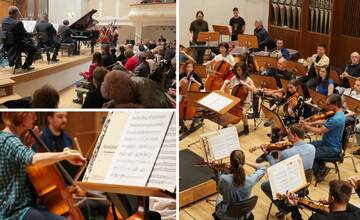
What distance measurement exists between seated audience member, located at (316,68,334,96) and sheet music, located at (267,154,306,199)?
2.91 metres

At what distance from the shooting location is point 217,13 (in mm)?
12719

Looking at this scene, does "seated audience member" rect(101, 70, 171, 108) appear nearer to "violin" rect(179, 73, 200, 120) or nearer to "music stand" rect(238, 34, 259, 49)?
"violin" rect(179, 73, 200, 120)

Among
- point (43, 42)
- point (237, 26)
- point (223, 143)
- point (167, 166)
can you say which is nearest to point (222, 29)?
point (237, 26)

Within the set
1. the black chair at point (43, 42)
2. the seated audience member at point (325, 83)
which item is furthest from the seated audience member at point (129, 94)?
the seated audience member at point (325, 83)

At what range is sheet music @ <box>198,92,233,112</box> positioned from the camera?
208 inches

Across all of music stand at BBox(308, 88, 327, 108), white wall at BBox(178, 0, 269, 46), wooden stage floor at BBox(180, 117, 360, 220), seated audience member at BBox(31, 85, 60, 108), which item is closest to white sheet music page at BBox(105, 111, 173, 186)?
seated audience member at BBox(31, 85, 60, 108)

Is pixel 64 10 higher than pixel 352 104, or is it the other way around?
pixel 64 10

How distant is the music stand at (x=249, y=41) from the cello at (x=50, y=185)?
327 inches

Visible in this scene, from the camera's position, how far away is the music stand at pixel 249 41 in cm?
980

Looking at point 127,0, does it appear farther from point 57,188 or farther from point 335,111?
point 57,188

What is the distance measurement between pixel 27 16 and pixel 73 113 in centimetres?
430

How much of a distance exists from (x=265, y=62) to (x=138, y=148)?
20.5ft

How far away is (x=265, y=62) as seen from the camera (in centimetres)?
794

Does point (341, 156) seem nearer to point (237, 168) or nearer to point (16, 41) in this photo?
point (237, 168)
